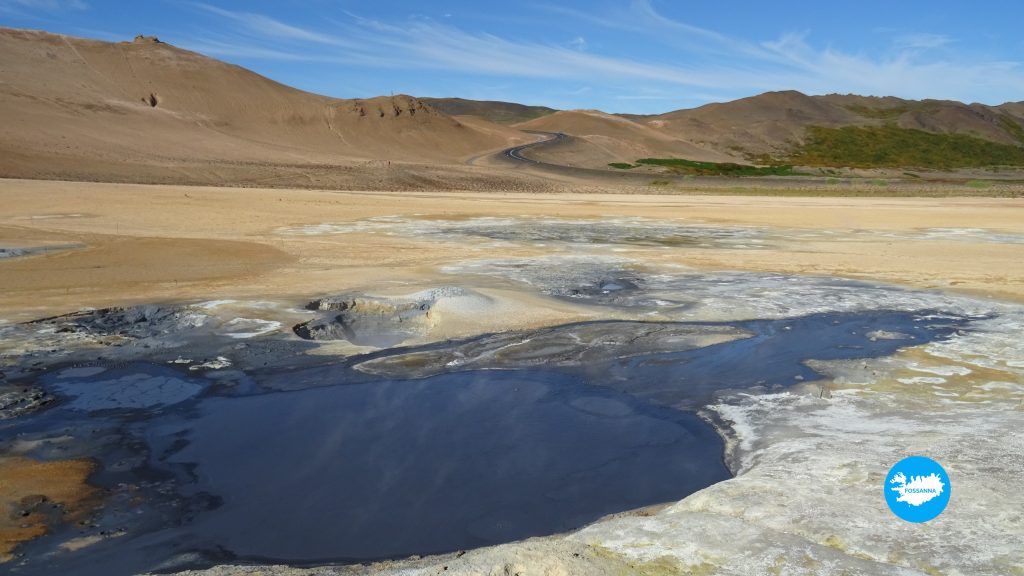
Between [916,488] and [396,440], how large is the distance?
13.6ft

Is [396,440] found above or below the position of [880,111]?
below

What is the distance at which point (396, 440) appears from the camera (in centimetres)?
703

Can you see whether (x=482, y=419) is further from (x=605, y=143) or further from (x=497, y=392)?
(x=605, y=143)

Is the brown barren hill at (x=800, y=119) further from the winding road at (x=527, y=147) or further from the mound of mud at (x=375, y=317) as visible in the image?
the mound of mud at (x=375, y=317)

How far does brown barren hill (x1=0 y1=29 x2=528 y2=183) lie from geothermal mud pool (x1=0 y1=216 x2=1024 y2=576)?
1256 inches

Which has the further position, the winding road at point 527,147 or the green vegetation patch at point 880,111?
the green vegetation patch at point 880,111

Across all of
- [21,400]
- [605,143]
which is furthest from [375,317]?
[605,143]

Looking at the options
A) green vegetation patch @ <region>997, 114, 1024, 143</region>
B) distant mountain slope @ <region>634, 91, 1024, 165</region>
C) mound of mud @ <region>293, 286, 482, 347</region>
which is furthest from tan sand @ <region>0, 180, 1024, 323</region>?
green vegetation patch @ <region>997, 114, 1024, 143</region>

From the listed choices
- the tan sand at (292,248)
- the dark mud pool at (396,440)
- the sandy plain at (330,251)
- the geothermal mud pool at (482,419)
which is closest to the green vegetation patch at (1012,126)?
the sandy plain at (330,251)

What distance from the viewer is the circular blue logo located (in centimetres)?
375

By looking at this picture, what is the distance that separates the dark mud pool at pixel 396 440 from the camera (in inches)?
209

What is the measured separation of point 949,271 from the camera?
15117 millimetres

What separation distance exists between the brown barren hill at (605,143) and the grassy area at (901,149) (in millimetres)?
12804

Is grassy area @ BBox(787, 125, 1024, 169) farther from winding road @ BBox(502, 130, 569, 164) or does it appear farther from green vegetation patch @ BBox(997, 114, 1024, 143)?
winding road @ BBox(502, 130, 569, 164)
